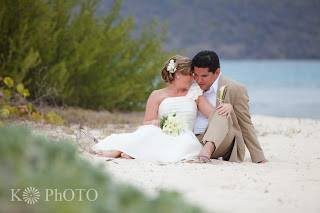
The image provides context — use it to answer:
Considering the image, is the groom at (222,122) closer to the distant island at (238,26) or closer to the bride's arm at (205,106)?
the bride's arm at (205,106)

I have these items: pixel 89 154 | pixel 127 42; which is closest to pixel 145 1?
pixel 127 42

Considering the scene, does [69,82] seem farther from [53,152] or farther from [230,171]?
[53,152]

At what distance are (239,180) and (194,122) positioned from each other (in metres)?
1.75

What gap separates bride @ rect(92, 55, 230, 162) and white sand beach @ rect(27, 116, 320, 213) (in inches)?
9.2

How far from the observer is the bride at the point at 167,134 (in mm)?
6939

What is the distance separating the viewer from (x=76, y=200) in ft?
10.1

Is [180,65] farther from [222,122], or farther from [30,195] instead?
[30,195]

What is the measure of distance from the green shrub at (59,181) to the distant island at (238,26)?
50418 millimetres

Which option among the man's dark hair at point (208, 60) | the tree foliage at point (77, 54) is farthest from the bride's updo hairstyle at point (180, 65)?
the tree foliage at point (77, 54)

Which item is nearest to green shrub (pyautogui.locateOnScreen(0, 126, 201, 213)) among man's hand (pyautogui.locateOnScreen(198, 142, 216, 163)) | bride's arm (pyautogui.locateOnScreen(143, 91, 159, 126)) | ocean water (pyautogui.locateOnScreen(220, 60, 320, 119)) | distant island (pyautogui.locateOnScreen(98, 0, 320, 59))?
man's hand (pyautogui.locateOnScreen(198, 142, 216, 163))

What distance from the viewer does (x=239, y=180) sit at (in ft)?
18.7

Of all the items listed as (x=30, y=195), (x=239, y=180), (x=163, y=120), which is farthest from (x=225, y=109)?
(x=30, y=195)

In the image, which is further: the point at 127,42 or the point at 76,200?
the point at 127,42

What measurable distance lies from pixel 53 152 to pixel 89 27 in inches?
352
